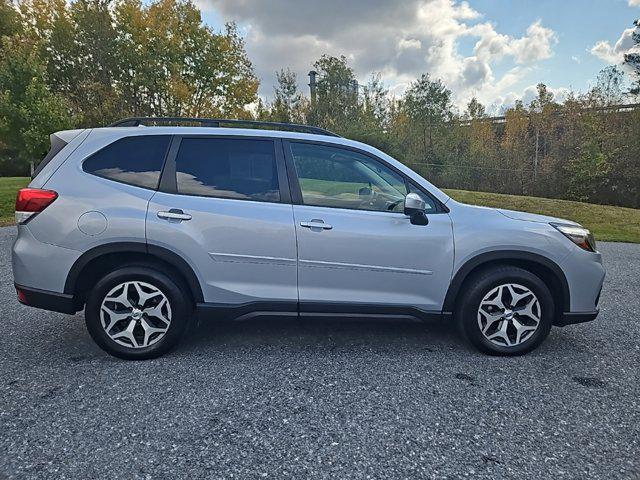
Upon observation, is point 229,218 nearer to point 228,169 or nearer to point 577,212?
point 228,169

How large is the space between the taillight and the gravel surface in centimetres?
112

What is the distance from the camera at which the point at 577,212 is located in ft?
50.7

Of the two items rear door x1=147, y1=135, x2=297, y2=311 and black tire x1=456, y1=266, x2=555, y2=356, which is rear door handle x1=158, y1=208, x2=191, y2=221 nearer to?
rear door x1=147, y1=135, x2=297, y2=311

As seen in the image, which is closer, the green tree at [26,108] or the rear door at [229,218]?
the rear door at [229,218]

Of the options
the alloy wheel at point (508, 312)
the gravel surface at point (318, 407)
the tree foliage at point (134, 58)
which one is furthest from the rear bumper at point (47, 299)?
the tree foliage at point (134, 58)

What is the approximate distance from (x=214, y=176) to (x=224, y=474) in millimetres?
2008

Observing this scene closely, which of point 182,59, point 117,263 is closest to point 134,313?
point 117,263

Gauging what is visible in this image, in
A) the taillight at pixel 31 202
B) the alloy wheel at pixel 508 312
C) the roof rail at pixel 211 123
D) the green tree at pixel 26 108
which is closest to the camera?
the taillight at pixel 31 202

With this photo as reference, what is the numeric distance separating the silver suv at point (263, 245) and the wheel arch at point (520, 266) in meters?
0.01

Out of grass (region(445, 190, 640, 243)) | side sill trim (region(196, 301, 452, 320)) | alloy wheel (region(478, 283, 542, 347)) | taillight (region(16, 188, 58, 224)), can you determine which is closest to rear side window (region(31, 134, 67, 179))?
taillight (region(16, 188, 58, 224))

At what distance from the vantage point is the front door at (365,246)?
9.66 feet

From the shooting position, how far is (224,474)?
1858 millimetres

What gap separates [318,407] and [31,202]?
8.16 feet

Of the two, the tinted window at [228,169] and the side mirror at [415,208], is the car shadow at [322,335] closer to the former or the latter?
the side mirror at [415,208]
